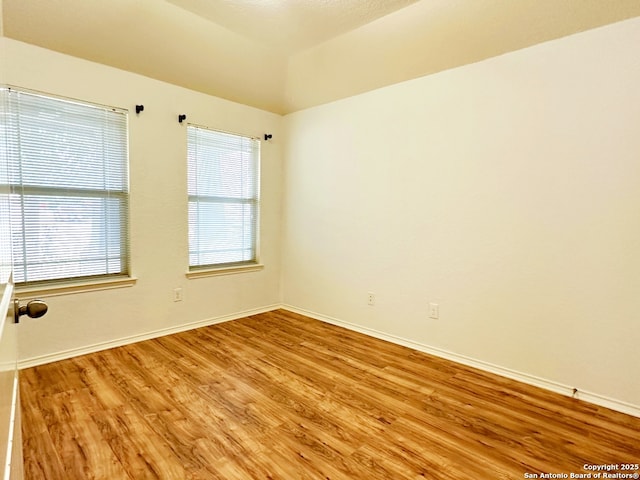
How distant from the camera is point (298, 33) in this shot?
9.61ft

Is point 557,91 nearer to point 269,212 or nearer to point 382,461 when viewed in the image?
point 382,461

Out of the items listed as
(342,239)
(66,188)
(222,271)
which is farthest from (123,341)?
(342,239)

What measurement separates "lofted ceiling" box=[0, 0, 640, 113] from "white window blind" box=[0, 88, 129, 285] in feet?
1.59

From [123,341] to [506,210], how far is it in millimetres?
3316

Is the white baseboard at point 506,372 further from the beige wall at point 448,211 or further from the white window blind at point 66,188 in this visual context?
the white window blind at point 66,188

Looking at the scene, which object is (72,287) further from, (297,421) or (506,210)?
(506,210)

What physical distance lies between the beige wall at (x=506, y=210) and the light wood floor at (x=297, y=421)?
346mm

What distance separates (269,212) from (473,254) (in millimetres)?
2348

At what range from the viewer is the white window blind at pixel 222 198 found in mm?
3531

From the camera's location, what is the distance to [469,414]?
2.09 metres

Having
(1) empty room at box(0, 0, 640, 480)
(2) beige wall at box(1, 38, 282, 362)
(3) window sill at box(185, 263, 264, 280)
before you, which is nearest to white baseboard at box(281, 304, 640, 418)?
(1) empty room at box(0, 0, 640, 480)

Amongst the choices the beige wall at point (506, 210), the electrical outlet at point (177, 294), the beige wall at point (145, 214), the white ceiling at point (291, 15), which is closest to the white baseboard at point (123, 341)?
the beige wall at point (145, 214)

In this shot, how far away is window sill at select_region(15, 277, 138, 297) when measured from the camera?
2565mm

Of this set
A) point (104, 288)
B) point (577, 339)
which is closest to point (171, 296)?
point (104, 288)
